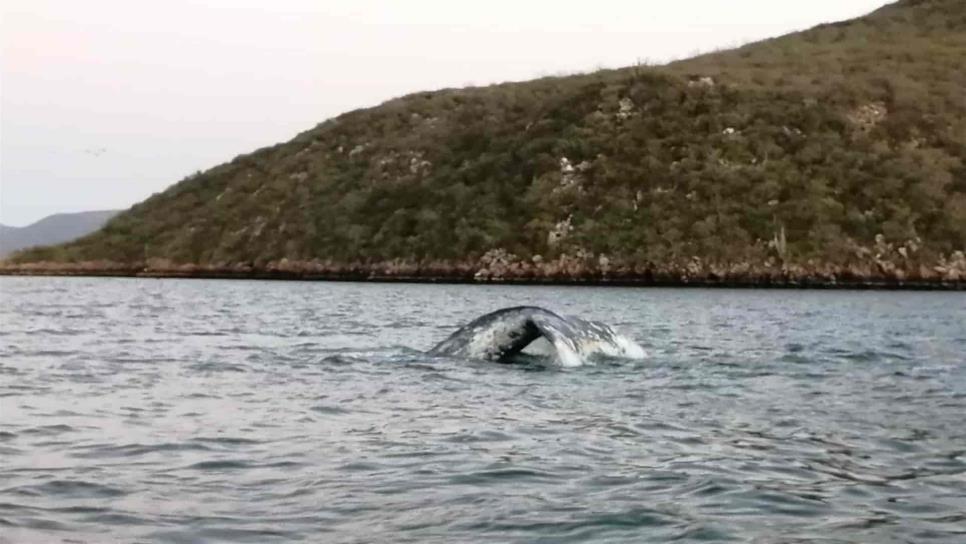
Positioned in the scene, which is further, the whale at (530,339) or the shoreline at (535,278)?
the shoreline at (535,278)

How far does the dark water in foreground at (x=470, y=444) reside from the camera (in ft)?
29.4

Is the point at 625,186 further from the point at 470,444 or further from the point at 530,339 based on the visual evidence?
the point at 470,444

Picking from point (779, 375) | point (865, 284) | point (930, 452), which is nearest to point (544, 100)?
point (865, 284)

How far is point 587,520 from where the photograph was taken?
9.00 metres

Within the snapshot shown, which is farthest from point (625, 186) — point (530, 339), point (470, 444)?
point (470, 444)

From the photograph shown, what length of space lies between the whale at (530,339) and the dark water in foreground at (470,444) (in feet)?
2.28

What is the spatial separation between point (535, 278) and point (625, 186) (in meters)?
13.0

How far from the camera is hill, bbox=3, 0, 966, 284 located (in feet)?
256

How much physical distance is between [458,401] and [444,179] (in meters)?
86.1

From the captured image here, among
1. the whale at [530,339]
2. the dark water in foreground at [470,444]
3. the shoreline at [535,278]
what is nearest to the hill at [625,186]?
the shoreline at [535,278]

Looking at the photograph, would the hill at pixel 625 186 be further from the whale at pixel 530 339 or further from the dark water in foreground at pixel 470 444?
the dark water in foreground at pixel 470 444

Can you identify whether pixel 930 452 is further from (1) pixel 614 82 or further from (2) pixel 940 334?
(1) pixel 614 82

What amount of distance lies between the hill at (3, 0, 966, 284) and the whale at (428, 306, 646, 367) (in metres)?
52.2

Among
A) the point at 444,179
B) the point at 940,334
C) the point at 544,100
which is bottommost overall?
the point at 940,334
